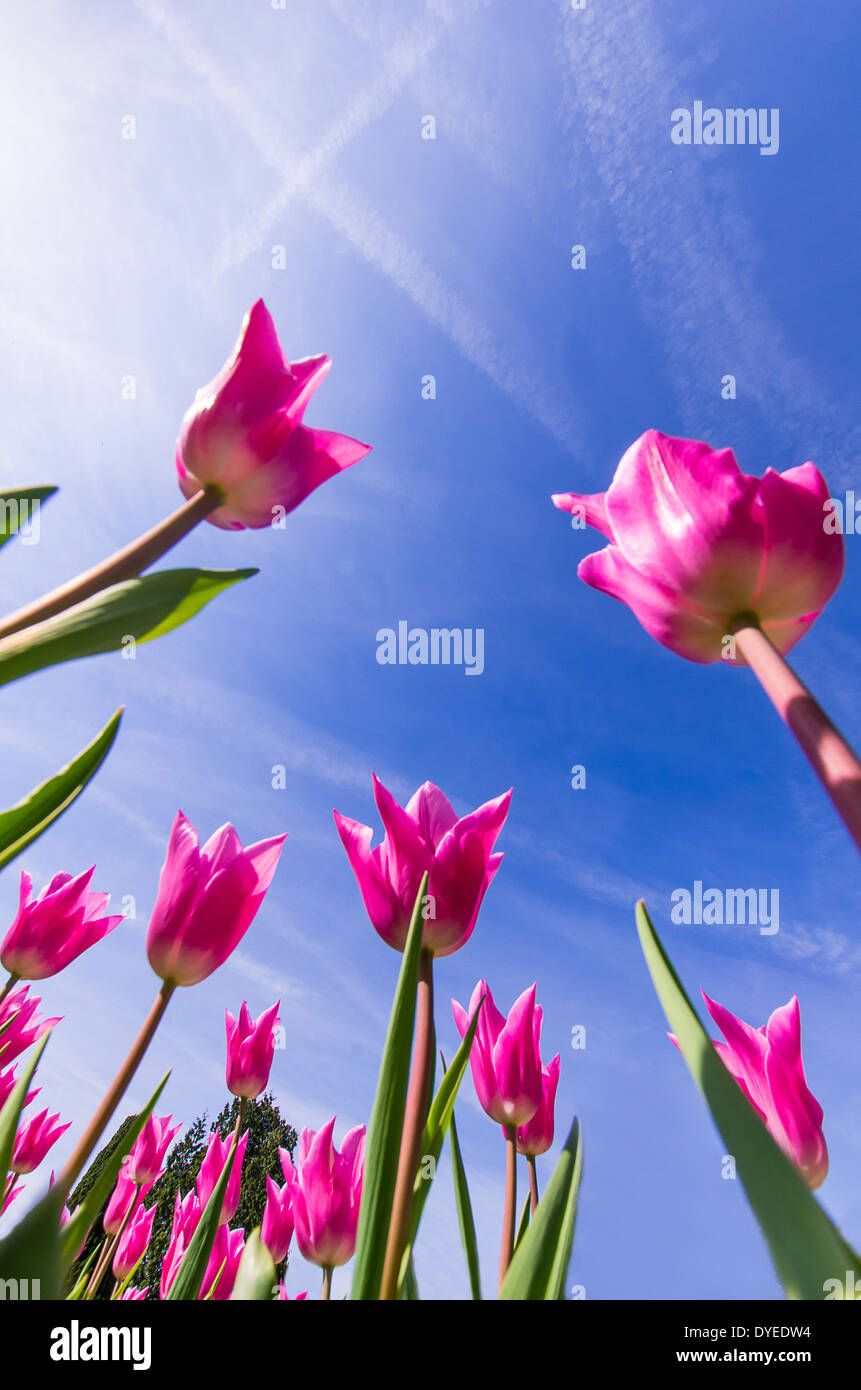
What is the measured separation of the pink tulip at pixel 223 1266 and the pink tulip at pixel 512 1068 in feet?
3.72

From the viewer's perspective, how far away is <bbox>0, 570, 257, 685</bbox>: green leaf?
28.0 inches

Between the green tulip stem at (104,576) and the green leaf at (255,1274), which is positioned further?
the green leaf at (255,1274)

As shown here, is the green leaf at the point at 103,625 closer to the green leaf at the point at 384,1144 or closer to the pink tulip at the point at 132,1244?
the green leaf at the point at 384,1144

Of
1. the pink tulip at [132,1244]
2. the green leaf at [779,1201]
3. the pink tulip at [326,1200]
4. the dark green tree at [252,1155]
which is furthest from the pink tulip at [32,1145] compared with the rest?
the dark green tree at [252,1155]

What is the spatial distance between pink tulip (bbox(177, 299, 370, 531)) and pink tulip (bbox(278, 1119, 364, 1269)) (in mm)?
1729

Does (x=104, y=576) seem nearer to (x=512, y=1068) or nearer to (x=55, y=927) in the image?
(x=512, y=1068)

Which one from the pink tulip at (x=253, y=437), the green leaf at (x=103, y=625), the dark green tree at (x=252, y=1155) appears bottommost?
the dark green tree at (x=252, y=1155)

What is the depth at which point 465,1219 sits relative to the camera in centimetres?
120

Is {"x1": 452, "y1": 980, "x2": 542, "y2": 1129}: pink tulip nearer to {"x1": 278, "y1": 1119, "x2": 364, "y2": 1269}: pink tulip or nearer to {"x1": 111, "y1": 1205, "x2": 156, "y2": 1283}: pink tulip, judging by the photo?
{"x1": 278, "y1": 1119, "x2": 364, "y2": 1269}: pink tulip

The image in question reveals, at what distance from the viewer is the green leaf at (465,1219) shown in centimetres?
116

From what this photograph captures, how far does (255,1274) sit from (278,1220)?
1.67 m

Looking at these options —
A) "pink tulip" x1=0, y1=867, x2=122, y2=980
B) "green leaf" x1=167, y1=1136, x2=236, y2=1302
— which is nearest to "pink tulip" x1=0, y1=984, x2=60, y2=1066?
"pink tulip" x1=0, y1=867, x2=122, y2=980
